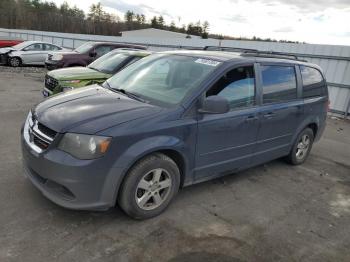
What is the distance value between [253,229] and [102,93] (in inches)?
94.2

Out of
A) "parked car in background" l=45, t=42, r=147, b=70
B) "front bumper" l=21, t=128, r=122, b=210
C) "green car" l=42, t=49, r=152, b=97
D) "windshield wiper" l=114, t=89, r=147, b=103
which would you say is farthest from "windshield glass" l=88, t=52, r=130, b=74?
"front bumper" l=21, t=128, r=122, b=210

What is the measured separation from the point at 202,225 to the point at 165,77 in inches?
74.3

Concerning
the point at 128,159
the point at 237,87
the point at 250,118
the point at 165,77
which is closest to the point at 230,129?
the point at 250,118

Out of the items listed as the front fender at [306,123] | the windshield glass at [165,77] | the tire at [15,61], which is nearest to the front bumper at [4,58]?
the tire at [15,61]

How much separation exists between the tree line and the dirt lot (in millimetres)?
66722

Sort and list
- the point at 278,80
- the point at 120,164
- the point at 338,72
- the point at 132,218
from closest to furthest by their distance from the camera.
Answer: the point at 120,164 → the point at 132,218 → the point at 278,80 → the point at 338,72

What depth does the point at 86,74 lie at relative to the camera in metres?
7.91

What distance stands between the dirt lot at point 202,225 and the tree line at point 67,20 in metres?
66.7

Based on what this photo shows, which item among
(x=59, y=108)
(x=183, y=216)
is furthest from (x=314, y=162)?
(x=59, y=108)

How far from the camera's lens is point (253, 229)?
12.0 ft

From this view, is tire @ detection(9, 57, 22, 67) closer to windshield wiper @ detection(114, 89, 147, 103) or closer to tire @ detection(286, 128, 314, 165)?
windshield wiper @ detection(114, 89, 147, 103)

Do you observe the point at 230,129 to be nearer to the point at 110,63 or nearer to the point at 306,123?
the point at 306,123

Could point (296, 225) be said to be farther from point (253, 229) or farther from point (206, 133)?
point (206, 133)

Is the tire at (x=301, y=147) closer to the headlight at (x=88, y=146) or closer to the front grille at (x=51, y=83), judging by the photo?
the headlight at (x=88, y=146)
